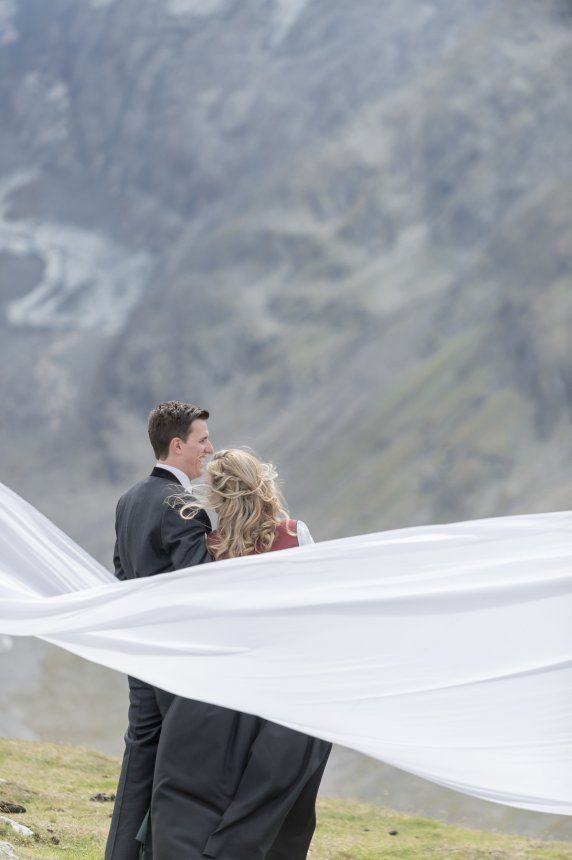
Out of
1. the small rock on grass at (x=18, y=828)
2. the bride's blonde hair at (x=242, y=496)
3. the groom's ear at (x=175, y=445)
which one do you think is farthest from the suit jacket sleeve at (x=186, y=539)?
the small rock on grass at (x=18, y=828)

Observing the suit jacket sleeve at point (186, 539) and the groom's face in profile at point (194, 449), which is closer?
the suit jacket sleeve at point (186, 539)

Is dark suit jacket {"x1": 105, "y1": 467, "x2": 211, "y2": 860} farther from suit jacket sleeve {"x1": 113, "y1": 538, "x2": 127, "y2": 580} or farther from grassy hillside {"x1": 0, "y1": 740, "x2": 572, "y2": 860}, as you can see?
grassy hillside {"x1": 0, "y1": 740, "x2": 572, "y2": 860}

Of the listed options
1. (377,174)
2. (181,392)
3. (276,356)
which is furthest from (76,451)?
(377,174)

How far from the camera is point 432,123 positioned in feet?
287

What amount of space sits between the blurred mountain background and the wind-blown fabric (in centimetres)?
2927

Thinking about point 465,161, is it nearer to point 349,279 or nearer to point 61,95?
point 349,279

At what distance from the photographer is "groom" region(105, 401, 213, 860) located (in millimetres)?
6129

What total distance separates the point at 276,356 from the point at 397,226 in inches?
513

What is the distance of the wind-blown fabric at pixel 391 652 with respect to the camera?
6.07 m

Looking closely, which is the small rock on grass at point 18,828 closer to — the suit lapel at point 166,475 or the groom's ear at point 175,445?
the suit lapel at point 166,475

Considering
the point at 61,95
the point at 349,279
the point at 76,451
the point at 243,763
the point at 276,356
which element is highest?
the point at 61,95

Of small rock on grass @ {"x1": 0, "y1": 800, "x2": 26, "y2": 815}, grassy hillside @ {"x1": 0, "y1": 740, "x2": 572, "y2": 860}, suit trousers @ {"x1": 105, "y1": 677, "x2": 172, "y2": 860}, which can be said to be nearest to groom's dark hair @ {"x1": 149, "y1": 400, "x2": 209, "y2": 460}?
suit trousers @ {"x1": 105, "y1": 677, "x2": 172, "y2": 860}

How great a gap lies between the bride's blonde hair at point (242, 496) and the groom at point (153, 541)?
0.19m

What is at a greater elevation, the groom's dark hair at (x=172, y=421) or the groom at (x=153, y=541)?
the groom's dark hair at (x=172, y=421)
